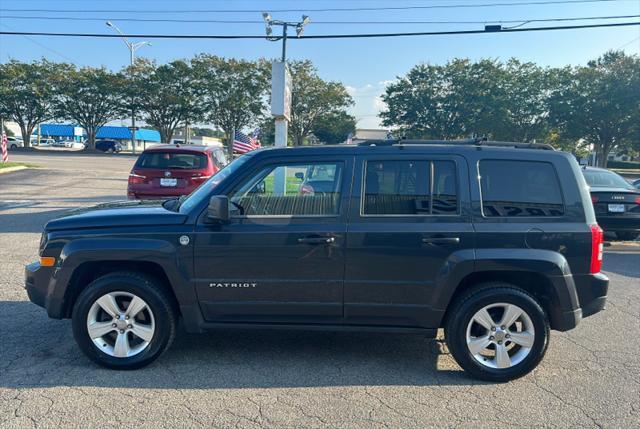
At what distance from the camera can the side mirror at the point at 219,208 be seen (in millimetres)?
3406

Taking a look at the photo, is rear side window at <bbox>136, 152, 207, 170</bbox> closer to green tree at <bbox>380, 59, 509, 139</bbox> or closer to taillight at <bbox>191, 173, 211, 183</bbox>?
taillight at <bbox>191, 173, 211, 183</bbox>

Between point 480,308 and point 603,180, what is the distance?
7477 millimetres

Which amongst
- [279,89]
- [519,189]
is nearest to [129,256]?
[519,189]

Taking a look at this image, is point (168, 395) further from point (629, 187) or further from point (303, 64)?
point (303, 64)

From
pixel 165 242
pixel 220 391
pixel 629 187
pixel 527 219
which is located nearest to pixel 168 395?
pixel 220 391

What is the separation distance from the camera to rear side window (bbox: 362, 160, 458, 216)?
3631mm

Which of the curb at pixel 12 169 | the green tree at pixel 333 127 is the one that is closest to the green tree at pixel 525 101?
the green tree at pixel 333 127

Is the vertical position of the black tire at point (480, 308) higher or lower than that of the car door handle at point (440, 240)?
lower

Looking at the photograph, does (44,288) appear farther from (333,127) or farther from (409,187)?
(333,127)

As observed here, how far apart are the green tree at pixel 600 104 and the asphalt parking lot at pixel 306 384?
127 ft

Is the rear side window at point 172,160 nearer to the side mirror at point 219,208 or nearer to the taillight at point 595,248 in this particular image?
the side mirror at point 219,208

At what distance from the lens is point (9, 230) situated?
8.94 metres

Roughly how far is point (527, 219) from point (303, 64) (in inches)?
1832

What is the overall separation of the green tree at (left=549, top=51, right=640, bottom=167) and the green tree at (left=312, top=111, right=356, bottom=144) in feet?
66.5
